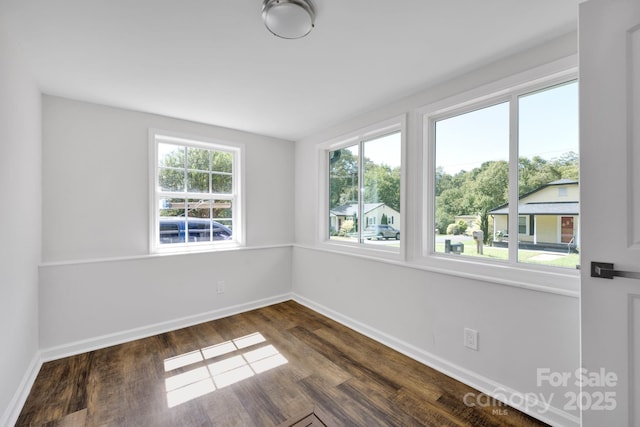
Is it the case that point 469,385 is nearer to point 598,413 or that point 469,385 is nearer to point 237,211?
point 598,413

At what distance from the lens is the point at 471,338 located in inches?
79.4

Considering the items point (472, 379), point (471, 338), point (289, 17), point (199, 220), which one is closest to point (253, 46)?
point (289, 17)

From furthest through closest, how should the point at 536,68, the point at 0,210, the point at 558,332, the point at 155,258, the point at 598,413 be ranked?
the point at 155,258, the point at 536,68, the point at 558,332, the point at 0,210, the point at 598,413

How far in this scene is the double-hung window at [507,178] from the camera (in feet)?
5.66

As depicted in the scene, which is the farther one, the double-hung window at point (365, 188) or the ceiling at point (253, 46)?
the double-hung window at point (365, 188)

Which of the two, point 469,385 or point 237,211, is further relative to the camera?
point 237,211

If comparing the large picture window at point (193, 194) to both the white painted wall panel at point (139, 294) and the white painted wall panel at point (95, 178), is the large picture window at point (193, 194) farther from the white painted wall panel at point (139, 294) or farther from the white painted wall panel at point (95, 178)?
the white painted wall panel at point (139, 294)

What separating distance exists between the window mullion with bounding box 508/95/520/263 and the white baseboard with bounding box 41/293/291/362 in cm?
292

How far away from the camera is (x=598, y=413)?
1.21m

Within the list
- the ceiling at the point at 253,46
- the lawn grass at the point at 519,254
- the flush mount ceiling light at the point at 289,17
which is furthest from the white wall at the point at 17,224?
the lawn grass at the point at 519,254

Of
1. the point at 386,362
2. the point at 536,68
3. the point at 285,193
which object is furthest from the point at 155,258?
the point at 536,68

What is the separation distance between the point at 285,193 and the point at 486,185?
2.63m

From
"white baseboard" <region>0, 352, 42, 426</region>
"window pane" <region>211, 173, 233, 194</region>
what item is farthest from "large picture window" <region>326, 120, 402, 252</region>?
"white baseboard" <region>0, 352, 42, 426</region>

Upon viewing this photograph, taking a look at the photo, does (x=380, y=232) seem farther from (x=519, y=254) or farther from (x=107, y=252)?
(x=107, y=252)
